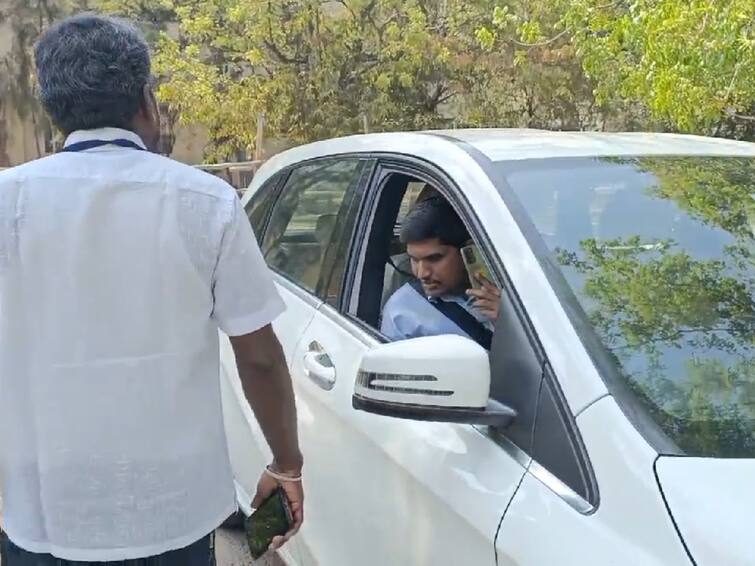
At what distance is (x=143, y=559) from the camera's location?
1.88m

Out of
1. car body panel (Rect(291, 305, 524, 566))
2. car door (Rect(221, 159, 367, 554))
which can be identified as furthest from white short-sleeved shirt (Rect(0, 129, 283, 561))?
car door (Rect(221, 159, 367, 554))

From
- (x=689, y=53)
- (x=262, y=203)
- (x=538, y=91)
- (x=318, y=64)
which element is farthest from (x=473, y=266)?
(x=538, y=91)

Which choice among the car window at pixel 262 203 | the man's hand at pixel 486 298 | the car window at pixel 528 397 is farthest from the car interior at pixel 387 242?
the car window at pixel 262 203

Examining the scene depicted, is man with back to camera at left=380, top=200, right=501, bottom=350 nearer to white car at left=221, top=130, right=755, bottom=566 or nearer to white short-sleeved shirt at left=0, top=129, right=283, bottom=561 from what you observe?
white car at left=221, top=130, right=755, bottom=566

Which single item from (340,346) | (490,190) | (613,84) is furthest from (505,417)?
(613,84)

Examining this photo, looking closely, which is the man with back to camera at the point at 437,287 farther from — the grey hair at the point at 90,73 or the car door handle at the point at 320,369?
the grey hair at the point at 90,73

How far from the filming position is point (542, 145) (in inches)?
104

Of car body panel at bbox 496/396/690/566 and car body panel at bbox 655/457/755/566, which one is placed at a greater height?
car body panel at bbox 655/457/755/566

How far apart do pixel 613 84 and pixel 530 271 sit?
24.2 feet

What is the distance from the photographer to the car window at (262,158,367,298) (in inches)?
126

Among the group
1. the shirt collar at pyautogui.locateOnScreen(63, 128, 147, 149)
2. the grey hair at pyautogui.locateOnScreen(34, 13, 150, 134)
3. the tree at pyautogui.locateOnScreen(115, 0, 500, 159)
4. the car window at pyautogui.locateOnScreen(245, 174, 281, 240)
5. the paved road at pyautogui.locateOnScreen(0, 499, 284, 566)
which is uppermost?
the grey hair at pyautogui.locateOnScreen(34, 13, 150, 134)

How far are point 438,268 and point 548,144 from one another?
22.0 inches

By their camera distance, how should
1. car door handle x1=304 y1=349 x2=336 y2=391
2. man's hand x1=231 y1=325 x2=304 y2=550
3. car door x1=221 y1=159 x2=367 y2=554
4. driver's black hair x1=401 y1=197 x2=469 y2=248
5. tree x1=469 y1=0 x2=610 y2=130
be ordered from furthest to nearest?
tree x1=469 y1=0 x2=610 y2=130, car door x1=221 y1=159 x2=367 y2=554, driver's black hair x1=401 y1=197 x2=469 y2=248, car door handle x1=304 y1=349 x2=336 y2=391, man's hand x1=231 y1=325 x2=304 y2=550

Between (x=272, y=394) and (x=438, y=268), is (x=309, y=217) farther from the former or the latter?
(x=272, y=394)
